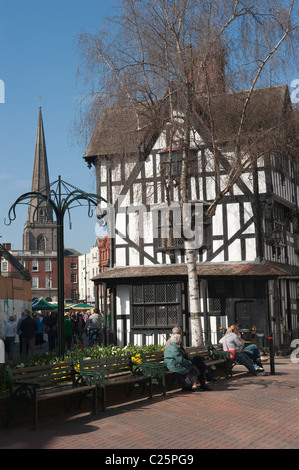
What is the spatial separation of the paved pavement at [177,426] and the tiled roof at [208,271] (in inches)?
363

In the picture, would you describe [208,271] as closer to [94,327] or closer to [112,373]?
[94,327]

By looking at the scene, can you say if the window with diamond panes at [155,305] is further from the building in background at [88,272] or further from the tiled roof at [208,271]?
the building in background at [88,272]

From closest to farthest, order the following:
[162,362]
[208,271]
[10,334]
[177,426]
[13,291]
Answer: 1. [177,426]
2. [162,362]
3. [10,334]
4. [208,271]
5. [13,291]

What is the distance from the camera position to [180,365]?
542 inches

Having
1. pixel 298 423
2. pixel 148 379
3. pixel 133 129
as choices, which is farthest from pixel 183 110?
pixel 298 423

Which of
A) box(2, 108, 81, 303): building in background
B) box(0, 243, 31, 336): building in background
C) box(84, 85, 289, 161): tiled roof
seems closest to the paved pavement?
box(84, 85, 289, 161): tiled roof

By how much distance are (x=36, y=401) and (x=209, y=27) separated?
11319 mm

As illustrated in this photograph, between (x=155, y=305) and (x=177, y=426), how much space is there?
1482 cm

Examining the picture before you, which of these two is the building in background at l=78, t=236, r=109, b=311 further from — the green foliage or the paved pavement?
the paved pavement

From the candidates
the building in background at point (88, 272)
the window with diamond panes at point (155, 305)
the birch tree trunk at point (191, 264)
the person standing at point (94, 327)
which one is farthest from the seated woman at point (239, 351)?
the building in background at point (88, 272)

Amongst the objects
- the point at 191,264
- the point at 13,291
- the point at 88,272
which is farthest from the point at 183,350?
the point at 88,272

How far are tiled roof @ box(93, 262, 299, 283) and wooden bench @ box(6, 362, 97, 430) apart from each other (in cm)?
1130

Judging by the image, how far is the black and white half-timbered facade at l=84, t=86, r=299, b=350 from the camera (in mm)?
23297
